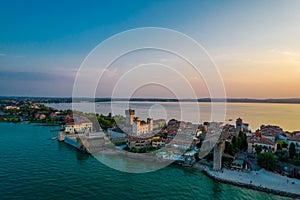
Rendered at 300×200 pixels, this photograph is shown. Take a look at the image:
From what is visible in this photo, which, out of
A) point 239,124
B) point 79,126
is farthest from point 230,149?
point 79,126

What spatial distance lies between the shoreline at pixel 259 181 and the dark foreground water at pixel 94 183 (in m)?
0.14

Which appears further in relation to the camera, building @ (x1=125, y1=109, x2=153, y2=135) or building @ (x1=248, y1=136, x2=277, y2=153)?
building @ (x1=125, y1=109, x2=153, y2=135)

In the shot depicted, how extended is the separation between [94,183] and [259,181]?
3.51 metres

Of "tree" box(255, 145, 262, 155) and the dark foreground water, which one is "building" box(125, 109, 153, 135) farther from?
→ "tree" box(255, 145, 262, 155)

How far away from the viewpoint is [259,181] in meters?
4.19

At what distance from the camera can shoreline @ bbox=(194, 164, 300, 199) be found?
3.81 m

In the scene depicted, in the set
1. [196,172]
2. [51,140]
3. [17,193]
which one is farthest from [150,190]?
[51,140]

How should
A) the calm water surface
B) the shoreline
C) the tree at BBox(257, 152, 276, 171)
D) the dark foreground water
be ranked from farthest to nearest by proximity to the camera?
the calm water surface → the tree at BBox(257, 152, 276, 171) → the shoreline → the dark foreground water

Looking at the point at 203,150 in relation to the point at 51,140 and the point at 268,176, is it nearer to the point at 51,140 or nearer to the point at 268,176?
the point at 268,176

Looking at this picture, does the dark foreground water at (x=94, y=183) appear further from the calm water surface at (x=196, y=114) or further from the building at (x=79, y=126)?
the building at (x=79, y=126)

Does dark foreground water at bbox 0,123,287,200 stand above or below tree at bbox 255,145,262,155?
below

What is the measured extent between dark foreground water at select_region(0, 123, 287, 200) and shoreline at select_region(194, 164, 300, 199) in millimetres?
136

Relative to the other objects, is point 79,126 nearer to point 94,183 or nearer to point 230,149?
point 94,183

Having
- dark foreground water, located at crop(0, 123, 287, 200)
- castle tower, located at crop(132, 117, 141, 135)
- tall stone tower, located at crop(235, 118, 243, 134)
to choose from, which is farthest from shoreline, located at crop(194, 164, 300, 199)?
castle tower, located at crop(132, 117, 141, 135)
